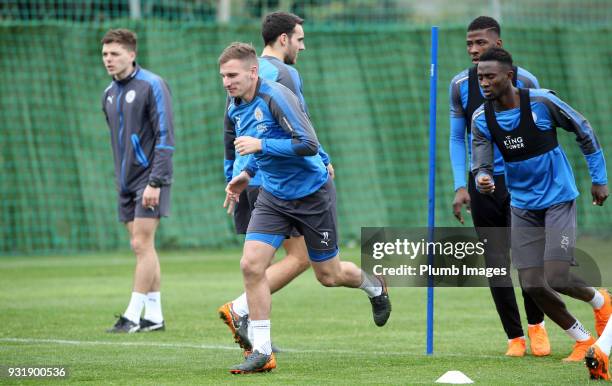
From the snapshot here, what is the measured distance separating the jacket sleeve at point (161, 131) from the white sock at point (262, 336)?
3.02 m

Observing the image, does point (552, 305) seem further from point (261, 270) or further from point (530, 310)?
point (261, 270)

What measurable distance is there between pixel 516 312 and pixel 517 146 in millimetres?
1490

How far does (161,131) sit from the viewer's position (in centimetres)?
1048

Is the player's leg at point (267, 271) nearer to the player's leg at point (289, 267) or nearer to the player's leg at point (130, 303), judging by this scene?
the player's leg at point (289, 267)

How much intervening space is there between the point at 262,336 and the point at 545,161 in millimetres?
2226

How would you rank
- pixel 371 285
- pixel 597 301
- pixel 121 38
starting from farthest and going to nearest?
pixel 121 38
pixel 371 285
pixel 597 301

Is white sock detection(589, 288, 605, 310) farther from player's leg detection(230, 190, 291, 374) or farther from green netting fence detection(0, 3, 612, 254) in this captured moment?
green netting fence detection(0, 3, 612, 254)

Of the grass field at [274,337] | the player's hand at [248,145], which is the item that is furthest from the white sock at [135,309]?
the player's hand at [248,145]

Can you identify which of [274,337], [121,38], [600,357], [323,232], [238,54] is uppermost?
[121,38]

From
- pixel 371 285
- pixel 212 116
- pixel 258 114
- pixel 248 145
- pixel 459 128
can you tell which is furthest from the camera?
pixel 212 116

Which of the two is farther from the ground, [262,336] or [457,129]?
[457,129]

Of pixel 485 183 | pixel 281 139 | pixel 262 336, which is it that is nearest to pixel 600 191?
pixel 485 183

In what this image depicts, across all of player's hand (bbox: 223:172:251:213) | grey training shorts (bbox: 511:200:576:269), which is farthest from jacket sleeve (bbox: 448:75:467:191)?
player's hand (bbox: 223:172:251:213)

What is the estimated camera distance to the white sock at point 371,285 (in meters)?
8.63
